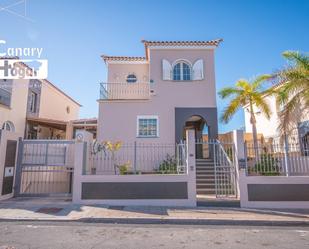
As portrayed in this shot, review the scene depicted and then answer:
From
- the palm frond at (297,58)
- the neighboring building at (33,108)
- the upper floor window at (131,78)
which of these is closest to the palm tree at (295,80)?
the palm frond at (297,58)

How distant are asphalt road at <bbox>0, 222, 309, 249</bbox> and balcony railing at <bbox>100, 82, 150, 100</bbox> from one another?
31.1 feet

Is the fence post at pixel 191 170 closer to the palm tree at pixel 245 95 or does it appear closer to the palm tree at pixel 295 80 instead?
the palm tree at pixel 295 80

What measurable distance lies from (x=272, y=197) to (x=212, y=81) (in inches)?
323

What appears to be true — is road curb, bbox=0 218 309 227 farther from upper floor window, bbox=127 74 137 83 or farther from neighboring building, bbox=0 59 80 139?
neighboring building, bbox=0 59 80 139

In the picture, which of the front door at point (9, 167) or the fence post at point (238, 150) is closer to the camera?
the fence post at point (238, 150)

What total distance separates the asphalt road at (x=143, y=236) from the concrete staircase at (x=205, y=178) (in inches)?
148

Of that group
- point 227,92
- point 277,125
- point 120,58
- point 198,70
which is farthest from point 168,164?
point 277,125

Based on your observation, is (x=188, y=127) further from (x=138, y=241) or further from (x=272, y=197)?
(x=138, y=241)

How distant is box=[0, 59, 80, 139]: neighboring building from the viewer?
632 inches

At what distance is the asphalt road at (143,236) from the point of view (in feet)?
16.3

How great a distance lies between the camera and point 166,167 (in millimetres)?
12000

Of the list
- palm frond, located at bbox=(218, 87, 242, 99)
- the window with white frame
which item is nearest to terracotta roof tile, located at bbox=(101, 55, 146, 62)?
the window with white frame

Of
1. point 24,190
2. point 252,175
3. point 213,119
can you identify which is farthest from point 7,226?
point 213,119

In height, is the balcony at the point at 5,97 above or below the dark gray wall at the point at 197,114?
above
